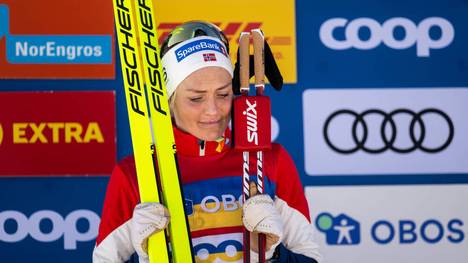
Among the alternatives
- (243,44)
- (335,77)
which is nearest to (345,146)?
(335,77)

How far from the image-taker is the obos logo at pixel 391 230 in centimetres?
353

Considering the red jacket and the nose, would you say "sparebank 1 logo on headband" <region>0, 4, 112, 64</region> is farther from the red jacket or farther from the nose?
the nose

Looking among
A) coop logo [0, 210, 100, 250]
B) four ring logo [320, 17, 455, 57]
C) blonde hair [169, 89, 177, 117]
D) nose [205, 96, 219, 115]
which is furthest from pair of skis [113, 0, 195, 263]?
four ring logo [320, 17, 455, 57]

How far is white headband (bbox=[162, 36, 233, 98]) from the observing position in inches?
83.4

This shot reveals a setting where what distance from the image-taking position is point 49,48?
3.41 metres

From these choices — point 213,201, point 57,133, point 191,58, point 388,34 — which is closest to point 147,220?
point 213,201

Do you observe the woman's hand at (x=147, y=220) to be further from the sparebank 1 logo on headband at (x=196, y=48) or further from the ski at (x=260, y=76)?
the sparebank 1 logo on headband at (x=196, y=48)

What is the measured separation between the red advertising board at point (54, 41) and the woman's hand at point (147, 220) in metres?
1.51

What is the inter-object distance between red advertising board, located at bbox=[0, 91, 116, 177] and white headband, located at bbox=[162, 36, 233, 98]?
125 centimetres

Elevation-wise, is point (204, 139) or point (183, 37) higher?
point (183, 37)

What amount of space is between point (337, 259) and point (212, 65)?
1695 millimetres

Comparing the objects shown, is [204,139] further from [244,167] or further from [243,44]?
[243,44]

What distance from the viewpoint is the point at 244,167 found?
2107 mm

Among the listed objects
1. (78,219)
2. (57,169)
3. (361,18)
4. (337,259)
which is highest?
(361,18)
